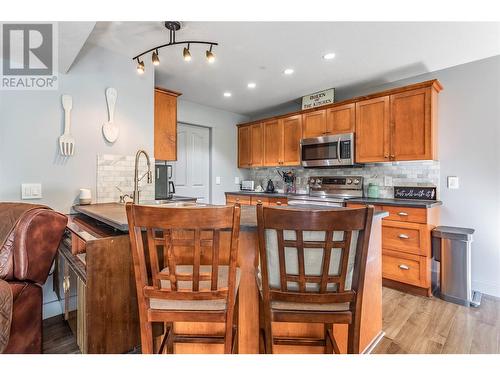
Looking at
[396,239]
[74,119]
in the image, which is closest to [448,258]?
[396,239]

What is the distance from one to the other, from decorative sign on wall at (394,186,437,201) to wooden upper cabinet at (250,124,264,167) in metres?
2.14

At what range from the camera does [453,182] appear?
282 centimetres

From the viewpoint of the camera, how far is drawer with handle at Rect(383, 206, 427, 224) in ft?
8.44

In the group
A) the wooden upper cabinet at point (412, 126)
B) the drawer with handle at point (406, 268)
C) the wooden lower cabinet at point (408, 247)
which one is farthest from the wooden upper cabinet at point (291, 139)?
the drawer with handle at point (406, 268)

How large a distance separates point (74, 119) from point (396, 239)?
335cm

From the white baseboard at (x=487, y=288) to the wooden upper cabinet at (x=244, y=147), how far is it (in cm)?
340

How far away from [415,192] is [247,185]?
8.93ft

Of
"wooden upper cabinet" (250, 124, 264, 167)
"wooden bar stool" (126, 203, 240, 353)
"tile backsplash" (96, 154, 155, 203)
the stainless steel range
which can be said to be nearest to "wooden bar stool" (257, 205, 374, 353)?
"wooden bar stool" (126, 203, 240, 353)

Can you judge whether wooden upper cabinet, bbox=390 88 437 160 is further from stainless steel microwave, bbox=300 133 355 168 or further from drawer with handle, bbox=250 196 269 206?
drawer with handle, bbox=250 196 269 206

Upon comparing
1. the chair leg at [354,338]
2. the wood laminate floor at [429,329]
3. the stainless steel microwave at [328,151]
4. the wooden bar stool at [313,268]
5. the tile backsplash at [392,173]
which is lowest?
the wood laminate floor at [429,329]

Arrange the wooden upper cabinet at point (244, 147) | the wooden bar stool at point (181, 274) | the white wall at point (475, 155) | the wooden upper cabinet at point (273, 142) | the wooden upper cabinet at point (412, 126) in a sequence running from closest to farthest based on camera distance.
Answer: the wooden bar stool at point (181, 274) < the white wall at point (475, 155) < the wooden upper cabinet at point (412, 126) < the wooden upper cabinet at point (273, 142) < the wooden upper cabinet at point (244, 147)

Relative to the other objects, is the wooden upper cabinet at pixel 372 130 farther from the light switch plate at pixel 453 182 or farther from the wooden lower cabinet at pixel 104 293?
the wooden lower cabinet at pixel 104 293

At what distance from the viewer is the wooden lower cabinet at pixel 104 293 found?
138cm

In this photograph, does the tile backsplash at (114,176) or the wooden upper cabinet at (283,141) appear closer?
the tile backsplash at (114,176)
